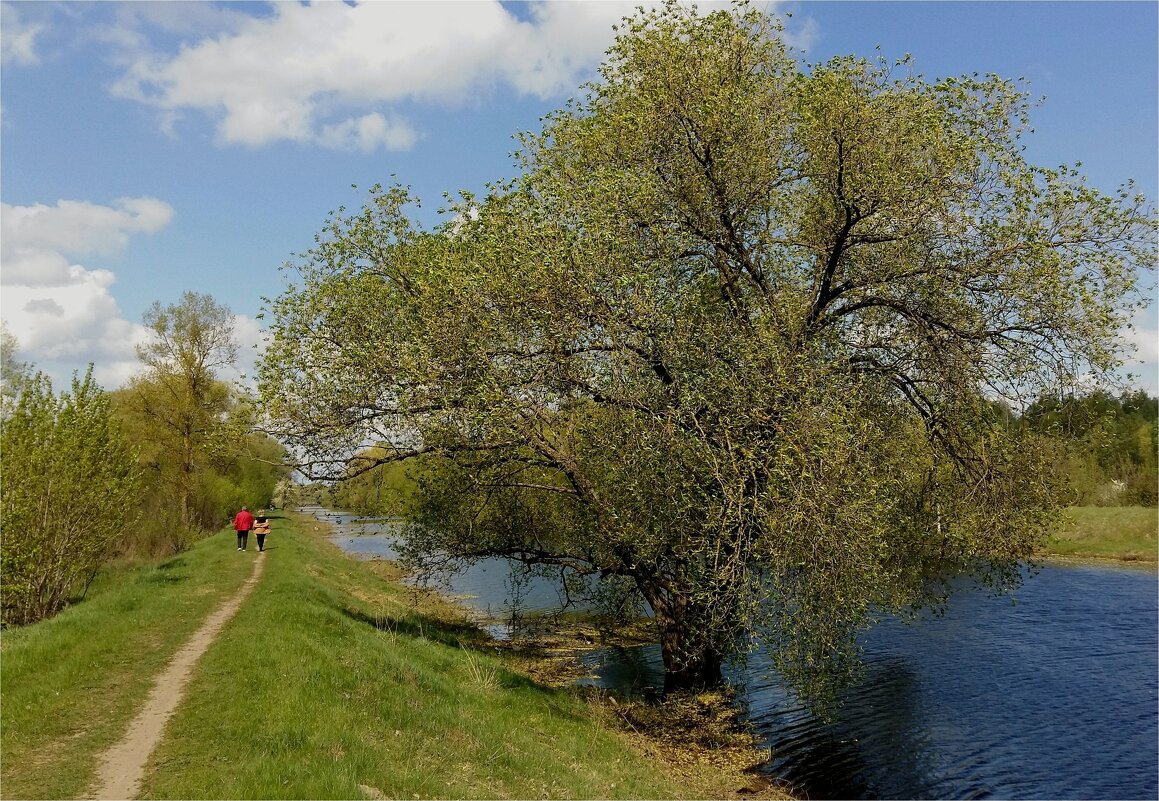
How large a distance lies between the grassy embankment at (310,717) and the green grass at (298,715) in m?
0.04

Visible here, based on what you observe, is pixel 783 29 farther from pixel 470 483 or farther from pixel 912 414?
pixel 470 483

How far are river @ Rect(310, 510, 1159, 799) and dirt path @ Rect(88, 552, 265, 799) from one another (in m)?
5.86

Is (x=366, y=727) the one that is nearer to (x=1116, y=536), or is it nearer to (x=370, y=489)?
(x=370, y=489)

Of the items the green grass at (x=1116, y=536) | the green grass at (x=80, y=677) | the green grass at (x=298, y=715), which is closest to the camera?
the green grass at (x=298, y=715)

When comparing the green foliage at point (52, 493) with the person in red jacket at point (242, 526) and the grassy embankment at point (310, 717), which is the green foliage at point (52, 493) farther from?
the person in red jacket at point (242, 526)

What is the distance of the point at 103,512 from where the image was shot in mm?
25844

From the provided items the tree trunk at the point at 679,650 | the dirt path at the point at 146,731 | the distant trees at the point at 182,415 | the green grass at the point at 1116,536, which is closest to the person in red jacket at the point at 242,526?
the distant trees at the point at 182,415

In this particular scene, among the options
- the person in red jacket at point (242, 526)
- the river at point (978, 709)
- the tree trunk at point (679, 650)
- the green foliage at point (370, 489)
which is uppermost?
the green foliage at point (370, 489)

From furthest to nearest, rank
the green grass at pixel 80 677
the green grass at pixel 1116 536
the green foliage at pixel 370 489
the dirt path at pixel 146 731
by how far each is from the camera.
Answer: the green grass at pixel 1116 536
the green foliage at pixel 370 489
the green grass at pixel 80 677
the dirt path at pixel 146 731

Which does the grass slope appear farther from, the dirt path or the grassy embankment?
the dirt path

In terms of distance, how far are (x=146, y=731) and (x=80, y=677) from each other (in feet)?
12.8

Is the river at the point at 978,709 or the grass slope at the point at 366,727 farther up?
the grass slope at the point at 366,727

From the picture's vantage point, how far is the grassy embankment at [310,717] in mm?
11102

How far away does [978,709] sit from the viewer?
74.5 feet
